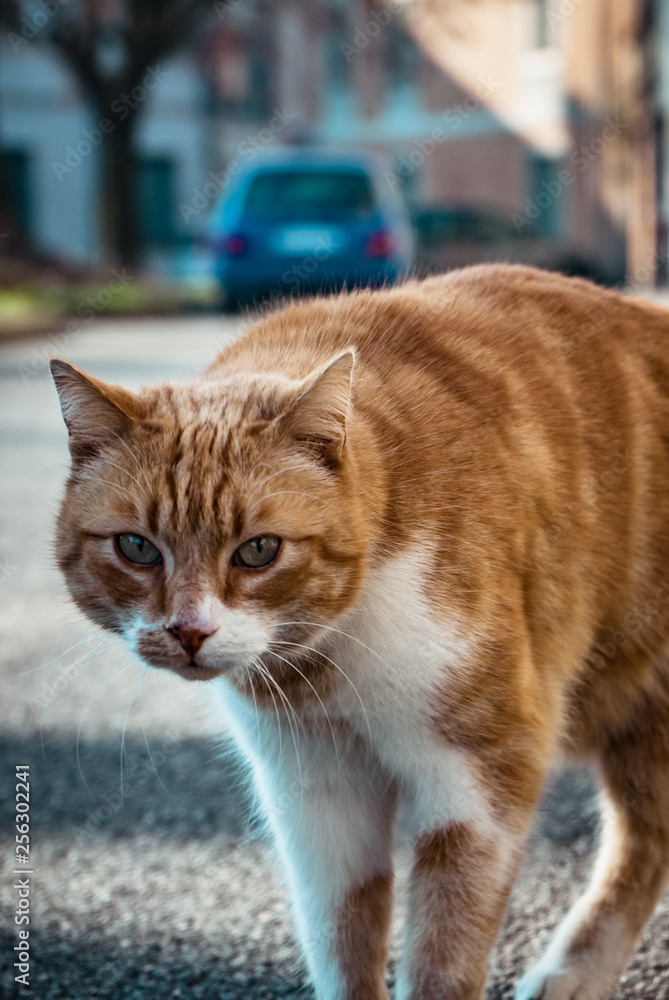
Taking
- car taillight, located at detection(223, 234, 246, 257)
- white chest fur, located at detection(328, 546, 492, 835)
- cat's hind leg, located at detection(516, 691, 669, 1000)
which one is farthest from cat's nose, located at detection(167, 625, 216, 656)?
car taillight, located at detection(223, 234, 246, 257)

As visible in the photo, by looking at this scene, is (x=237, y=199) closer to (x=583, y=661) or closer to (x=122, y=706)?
(x=122, y=706)

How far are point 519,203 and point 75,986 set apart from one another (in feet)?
77.6

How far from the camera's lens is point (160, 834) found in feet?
8.65

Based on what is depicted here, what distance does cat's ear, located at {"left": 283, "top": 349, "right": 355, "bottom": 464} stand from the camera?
5.38 ft

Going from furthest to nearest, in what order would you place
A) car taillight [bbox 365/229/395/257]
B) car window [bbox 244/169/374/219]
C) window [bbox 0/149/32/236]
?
window [bbox 0/149/32/236] → car window [bbox 244/169/374/219] → car taillight [bbox 365/229/395/257]

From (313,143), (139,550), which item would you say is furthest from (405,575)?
(313,143)

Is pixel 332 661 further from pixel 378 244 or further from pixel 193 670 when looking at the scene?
pixel 378 244

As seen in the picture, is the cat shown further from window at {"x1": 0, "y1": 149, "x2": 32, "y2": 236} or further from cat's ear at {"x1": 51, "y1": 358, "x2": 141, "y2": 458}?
window at {"x1": 0, "y1": 149, "x2": 32, "y2": 236}

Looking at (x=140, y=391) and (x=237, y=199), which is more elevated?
(x=140, y=391)

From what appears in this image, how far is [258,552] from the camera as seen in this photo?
1655 millimetres

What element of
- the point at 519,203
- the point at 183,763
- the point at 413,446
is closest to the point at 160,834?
the point at 183,763

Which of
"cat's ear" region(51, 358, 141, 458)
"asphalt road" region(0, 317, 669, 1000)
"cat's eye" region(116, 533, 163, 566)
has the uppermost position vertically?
"cat's ear" region(51, 358, 141, 458)

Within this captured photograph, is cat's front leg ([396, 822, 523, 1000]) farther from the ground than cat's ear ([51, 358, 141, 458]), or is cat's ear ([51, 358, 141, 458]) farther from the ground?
cat's ear ([51, 358, 141, 458])

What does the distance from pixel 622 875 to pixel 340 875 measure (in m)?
0.53
